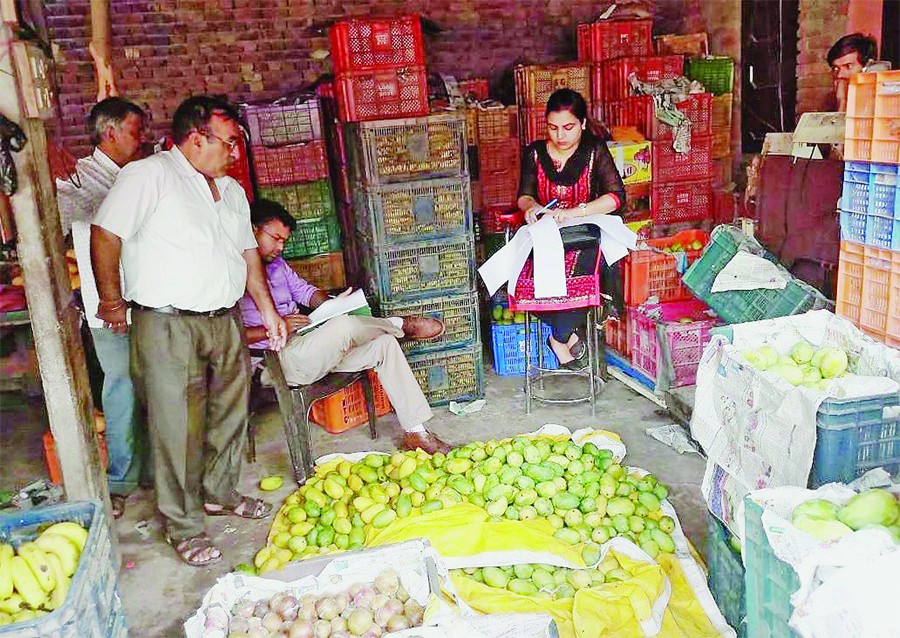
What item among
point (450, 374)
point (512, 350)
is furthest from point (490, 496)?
point (512, 350)

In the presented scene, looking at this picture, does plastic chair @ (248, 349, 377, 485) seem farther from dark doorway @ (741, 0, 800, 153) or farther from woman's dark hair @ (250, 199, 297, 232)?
dark doorway @ (741, 0, 800, 153)

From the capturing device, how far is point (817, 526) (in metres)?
1.78

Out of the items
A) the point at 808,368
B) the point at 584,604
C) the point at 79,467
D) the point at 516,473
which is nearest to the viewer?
the point at 808,368

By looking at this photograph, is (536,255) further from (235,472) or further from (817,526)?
(817,526)

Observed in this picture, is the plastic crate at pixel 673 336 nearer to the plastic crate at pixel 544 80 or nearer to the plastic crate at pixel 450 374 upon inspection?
the plastic crate at pixel 450 374

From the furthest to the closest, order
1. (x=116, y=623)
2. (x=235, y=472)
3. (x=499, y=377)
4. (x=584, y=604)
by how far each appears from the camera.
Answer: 1. (x=499, y=377)
2. (x=235, y=472)
3. (x=584, y=604)
4. (x=116, y=623)

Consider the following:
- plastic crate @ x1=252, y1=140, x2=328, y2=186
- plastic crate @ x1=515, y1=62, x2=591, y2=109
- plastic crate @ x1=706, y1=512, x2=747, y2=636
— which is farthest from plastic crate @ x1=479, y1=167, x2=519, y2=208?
plastic crate @ x1=706, y1=512, x2=747, y2=636

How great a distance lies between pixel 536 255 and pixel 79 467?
8.32 feet

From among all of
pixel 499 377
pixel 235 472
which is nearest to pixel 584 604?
pixel 235 472

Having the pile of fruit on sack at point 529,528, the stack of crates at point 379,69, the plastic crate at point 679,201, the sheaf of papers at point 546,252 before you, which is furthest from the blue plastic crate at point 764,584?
the plastic crate at point 679,201

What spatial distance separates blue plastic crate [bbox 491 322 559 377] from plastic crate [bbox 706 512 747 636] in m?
2.71

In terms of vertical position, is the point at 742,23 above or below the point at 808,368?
above

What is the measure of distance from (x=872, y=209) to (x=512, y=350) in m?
2.89

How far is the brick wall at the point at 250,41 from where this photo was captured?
664 cm
